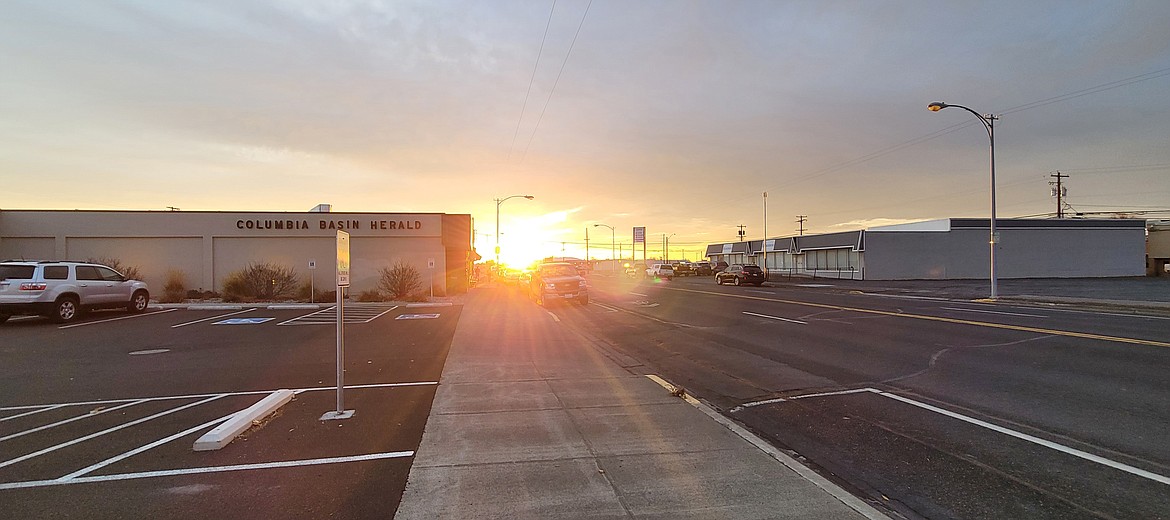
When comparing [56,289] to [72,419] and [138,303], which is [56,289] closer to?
[138,303]

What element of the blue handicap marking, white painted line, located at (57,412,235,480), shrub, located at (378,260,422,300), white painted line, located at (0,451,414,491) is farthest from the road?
shrub, located at (378,260,422,300)

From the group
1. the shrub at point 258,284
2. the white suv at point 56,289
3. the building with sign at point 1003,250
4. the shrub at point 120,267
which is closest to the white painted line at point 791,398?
the white suv at point 56,289

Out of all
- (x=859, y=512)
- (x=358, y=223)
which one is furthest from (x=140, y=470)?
(x=358, y=223)

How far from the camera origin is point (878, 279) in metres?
48.3

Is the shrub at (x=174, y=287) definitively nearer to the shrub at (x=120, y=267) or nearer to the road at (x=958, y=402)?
the shrub at (x=120, y=267)

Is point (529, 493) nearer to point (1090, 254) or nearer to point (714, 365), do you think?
point (714, 365)

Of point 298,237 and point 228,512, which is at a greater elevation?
point 298,237

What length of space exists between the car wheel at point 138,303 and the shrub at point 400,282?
1173 cm

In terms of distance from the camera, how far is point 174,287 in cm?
3094

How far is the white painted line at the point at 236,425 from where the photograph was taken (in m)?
5.45

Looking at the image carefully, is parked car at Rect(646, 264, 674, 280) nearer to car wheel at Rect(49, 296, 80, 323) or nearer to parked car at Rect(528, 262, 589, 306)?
parked car at Rect(528, 262, 589, 306)

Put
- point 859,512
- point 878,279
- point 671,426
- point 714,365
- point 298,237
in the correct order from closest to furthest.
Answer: point 859,512, point 671,426, point 714,365, point 298,237, point 878,279

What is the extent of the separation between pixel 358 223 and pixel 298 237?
3.38 metres

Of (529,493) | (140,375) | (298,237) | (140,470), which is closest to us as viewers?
(529,493)
